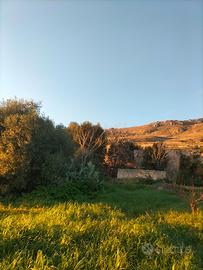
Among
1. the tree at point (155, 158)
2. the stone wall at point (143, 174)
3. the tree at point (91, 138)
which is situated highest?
the tree at point (91, 138)

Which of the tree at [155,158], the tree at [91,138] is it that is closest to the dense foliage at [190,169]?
the tree at [155,158]

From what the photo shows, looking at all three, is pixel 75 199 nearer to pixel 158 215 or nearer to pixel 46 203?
pixel 46 203

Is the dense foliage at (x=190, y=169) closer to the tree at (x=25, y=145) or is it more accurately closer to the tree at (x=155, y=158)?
the tree at (x=155, y=158)

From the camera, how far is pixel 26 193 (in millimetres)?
16781

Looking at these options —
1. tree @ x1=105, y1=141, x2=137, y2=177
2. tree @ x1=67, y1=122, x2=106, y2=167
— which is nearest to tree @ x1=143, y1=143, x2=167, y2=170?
tree @ x1=105, y1=141, x2=137, y2=177

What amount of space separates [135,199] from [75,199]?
7.85 feet

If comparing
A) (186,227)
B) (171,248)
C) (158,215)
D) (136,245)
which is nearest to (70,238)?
(136,245)

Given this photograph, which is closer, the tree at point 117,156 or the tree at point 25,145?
the tree at point 25,145

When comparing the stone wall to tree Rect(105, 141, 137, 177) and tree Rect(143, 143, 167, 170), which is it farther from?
tree Rect(143, 143, 167, 170)

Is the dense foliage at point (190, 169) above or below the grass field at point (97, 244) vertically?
above

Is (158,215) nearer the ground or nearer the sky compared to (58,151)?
nearer the ground

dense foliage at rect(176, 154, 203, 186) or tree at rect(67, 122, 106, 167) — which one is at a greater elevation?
tree at rect(67, 122, 106, 167)

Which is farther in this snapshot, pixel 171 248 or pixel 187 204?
pixel 187 204

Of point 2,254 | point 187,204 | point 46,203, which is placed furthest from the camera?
point 187,204
